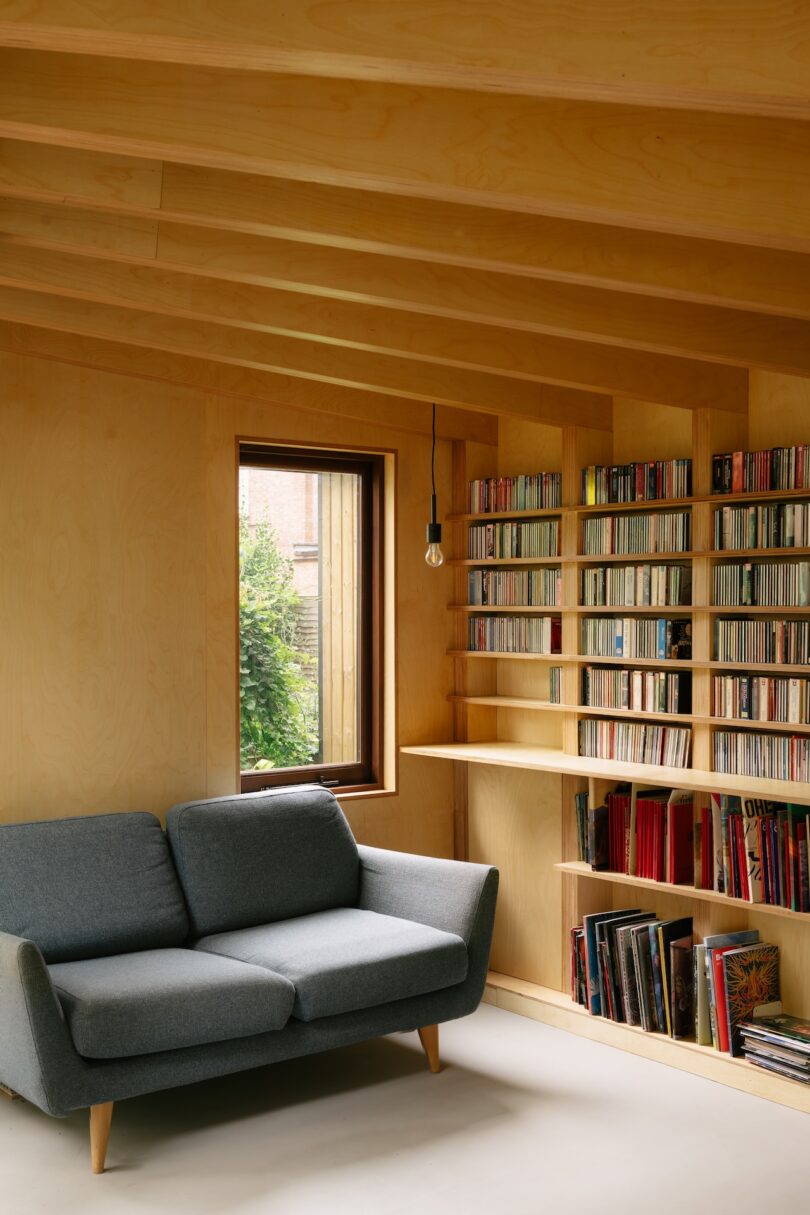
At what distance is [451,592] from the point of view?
5730 millimetres

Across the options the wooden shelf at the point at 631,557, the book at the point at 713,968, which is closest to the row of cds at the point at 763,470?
the wooden shelf at the point at 631,557

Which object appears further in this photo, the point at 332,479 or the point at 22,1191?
the point at 332,479

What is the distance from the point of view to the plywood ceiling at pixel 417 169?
188 cm

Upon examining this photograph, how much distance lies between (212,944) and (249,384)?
6.94 feet

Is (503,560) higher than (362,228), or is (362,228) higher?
(362,228)

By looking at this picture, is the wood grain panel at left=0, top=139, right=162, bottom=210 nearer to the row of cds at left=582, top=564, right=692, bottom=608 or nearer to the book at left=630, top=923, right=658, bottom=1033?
the row of cds at left=582, top=564, right=692, bottom=608

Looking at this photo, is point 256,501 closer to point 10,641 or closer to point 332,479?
point 332,479

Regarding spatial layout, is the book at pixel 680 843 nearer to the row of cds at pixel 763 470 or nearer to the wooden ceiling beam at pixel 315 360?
the row of cds at pixel 763 470

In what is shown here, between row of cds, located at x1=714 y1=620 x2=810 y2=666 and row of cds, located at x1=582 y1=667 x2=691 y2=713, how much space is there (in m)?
0.22

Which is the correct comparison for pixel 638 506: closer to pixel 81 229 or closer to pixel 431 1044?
pixel 431 1044

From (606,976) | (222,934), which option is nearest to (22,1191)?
(222,934)

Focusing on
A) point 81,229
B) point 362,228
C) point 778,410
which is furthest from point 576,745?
point 81,229

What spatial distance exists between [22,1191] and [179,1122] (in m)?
0.60

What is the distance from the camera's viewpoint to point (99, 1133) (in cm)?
358
